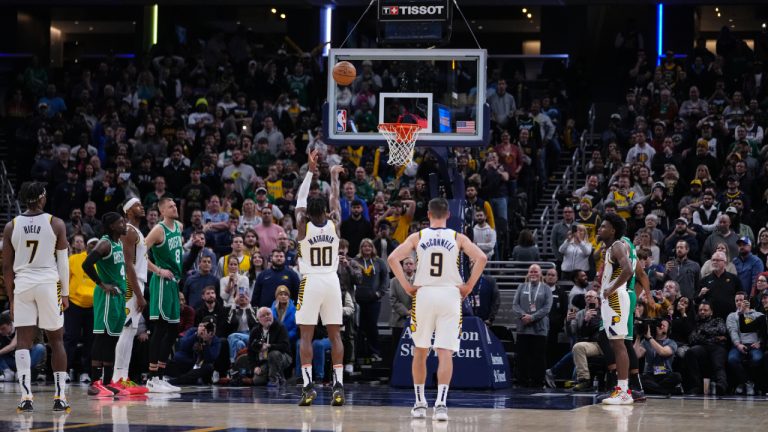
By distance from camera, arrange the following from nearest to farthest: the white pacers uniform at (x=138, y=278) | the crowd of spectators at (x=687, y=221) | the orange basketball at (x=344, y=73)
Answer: the white pacers uniform at (x=138, y=278) → the orange basketball at (x=344, y=73) → the crowd of spectators at (x=687, y=221)

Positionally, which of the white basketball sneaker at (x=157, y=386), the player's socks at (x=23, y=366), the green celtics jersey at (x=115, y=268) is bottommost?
the white basketball sneaker at (x=157, y=386)

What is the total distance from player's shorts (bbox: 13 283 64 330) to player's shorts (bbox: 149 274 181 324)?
7.64 feet

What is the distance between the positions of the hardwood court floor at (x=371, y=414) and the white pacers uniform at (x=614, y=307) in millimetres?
908

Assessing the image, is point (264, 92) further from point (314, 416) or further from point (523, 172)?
point (314, 416)

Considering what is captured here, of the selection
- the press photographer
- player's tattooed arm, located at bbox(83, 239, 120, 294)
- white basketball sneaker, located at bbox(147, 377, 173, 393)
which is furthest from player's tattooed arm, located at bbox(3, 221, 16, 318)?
the press photographer

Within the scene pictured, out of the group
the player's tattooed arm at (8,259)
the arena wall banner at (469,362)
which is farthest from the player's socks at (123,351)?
the arena wall banner at (469,362)

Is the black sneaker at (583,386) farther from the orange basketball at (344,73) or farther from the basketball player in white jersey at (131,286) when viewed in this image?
the basketball player in white jersey at (131,286)

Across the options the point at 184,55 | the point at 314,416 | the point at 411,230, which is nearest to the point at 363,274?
the point at 411,230

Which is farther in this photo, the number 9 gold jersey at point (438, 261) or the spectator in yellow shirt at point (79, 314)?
the spectator in yellow shirt at point (79, 314)

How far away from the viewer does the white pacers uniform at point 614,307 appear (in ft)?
45.4

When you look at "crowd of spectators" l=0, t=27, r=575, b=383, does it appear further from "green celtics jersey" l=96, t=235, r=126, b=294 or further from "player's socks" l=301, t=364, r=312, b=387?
"player's socks" l=301, t=364, r=312, b=387

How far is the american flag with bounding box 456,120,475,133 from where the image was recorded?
16.3 m

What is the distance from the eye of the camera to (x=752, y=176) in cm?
2108

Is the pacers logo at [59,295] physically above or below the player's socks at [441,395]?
above
